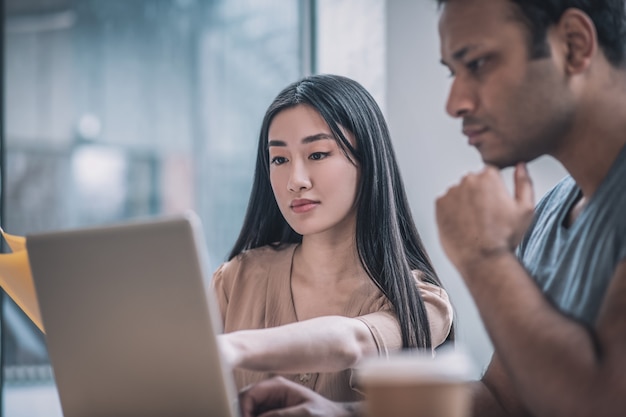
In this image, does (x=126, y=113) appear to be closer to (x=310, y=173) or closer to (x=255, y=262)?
(x=255, y=262)

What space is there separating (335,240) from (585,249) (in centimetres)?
76

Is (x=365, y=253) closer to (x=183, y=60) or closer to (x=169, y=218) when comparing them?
(x=169, y=218)

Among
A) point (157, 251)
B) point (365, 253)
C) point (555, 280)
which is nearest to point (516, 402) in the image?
point (555, 280)

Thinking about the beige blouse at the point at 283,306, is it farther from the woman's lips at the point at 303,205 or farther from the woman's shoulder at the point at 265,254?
the woman's lips at the point at 303,205

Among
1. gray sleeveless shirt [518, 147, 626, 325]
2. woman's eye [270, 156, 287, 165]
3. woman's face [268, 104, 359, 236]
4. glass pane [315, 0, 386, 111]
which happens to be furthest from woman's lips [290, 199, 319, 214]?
glass pane [315, 0, 386, 111]

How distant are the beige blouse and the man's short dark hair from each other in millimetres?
686

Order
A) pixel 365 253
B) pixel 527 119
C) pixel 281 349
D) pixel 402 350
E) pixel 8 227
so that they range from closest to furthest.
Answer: pixel 527 119 → pixel 281 349 → pixel 402 350 → pixel 365 253 → pixel 8 227

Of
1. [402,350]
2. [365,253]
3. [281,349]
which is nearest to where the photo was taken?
[281,349]

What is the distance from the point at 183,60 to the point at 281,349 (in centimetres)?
268

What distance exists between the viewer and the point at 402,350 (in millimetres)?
1750

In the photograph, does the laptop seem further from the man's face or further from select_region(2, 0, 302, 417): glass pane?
select_region(2, 0, 302, 417): glass pane

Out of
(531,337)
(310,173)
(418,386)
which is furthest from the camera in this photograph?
(310,173)

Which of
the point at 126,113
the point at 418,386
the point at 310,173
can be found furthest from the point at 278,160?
the point at 126,113

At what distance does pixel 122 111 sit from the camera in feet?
12.6
